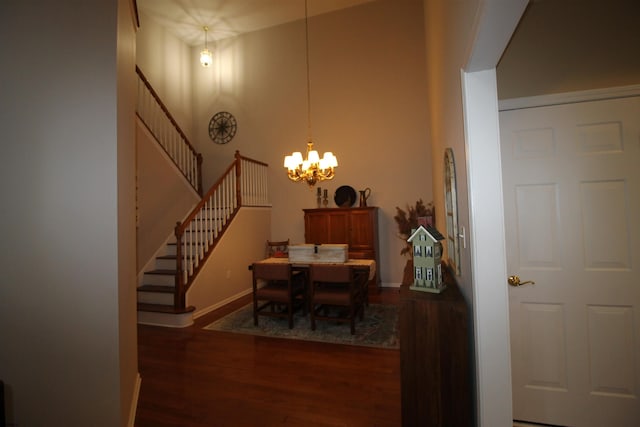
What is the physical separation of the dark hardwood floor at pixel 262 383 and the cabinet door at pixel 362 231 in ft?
7.45

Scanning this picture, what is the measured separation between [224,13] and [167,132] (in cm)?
275

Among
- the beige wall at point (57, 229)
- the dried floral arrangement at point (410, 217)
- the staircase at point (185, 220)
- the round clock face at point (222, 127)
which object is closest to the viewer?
the beige wall at point (57, 229)

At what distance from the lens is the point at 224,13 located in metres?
5.84

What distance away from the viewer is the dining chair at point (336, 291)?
3.36 m

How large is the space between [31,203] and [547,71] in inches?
124

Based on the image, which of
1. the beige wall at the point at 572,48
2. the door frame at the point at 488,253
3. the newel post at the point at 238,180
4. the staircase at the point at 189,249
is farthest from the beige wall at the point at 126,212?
the newel post at the point at 238,180

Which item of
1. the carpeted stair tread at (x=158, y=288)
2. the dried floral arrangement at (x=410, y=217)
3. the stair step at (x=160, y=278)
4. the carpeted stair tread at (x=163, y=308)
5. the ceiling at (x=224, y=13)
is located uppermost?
the ceiling at (x=224, y=13)

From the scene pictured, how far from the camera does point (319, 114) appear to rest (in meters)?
6.01

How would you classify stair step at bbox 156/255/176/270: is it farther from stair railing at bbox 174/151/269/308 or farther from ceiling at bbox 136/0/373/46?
ceiling at bbox 136/0/373/46

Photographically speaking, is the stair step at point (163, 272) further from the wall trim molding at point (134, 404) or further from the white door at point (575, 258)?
the white door at point (575, 258)

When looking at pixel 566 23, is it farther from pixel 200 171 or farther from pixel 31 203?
pixel 200 171

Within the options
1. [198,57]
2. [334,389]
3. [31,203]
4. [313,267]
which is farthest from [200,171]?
[334,389]

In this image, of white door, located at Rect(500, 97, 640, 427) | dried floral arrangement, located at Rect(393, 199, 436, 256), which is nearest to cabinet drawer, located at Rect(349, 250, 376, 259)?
dried floral arrangement, located at Rect(393, 199, 436, 256)

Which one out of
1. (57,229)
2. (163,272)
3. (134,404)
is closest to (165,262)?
(163,272)
